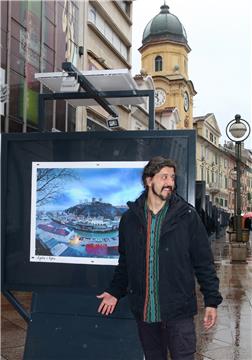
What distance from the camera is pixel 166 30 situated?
221 feet

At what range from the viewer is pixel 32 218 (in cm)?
464

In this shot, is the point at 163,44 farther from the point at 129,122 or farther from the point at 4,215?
the point at 4,215

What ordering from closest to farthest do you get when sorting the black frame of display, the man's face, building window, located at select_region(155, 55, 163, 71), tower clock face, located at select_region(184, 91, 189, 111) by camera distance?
the man's face → the black frame of display → tower clock face, located at select_region(184, 91, 189, 111) → building window, located at select_region(155, 55, 163, 71)

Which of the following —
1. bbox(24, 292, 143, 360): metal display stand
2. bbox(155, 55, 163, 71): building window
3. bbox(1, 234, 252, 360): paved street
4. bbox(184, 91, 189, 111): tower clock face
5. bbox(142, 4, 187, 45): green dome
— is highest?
bbox(142, 4, 187, 45): green dome

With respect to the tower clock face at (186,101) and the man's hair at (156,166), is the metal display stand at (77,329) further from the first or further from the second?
the tower clock face at (186,101)

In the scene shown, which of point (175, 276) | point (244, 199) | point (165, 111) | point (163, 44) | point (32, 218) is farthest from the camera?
point (244, 199)

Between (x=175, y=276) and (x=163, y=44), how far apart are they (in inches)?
2647

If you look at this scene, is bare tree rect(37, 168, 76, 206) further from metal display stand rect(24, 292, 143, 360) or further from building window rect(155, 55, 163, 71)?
building window rect(155, 55, 163, 71)

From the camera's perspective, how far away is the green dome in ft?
222

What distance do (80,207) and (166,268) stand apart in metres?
1.42

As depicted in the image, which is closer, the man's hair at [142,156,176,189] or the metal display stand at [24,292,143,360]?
the man's hair at [142,156,176,189]

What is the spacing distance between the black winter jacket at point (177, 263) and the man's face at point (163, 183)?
68 mm

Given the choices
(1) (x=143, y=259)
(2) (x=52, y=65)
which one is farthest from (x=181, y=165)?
(2) (x=52, y=65)

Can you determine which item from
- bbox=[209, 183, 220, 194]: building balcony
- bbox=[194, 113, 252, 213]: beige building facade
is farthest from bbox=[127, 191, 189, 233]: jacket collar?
bbox=[209, 183, 220, 194]: building balcony
